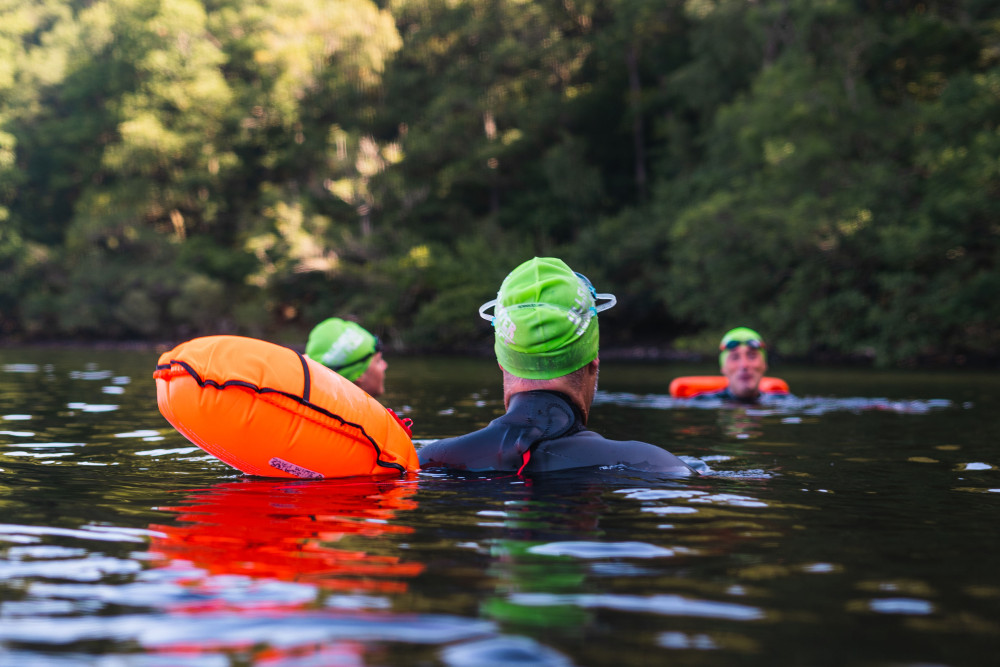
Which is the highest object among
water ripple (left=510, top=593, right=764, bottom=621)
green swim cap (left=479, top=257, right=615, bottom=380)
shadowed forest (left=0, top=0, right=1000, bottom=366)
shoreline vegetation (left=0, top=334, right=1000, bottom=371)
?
shadowed forest (left=0, top=0, right=1000, bottom=366)

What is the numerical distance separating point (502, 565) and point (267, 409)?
6.40ft

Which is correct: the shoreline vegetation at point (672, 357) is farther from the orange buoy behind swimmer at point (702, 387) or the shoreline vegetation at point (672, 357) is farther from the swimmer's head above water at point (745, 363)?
the swimmer's head above water at point (745, 363)

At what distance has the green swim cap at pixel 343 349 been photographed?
7.81 meters

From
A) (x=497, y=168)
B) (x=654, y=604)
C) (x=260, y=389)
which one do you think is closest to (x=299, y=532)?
(x=260, y=389)

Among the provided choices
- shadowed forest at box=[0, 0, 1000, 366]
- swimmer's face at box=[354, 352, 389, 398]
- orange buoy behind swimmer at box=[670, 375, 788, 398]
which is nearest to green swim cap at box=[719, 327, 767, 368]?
orange buoy behind swimmer at box=[670, 375, 788, 398]

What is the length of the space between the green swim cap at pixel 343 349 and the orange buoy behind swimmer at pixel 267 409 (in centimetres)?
249

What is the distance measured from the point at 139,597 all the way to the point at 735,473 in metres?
3.95

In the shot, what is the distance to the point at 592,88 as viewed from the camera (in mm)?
43500

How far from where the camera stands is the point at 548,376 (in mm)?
4902

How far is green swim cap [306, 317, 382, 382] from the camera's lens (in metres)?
7.81

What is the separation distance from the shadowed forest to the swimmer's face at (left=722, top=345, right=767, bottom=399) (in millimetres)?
15562

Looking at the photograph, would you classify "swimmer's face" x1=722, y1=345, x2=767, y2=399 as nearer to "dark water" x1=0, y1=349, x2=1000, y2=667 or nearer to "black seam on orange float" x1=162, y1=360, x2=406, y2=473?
"dark water" x1=0, y1=349, x2=1000, y2=667

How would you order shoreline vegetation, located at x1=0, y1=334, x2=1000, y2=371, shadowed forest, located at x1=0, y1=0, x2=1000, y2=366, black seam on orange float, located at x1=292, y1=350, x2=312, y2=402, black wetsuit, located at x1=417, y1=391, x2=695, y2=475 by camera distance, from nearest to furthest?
black wetsuit, located at x1=417, y1=391, x2=695, y2=475
black seam on orange float, located at x1=292, y1=350, x2=312, y2=402
shoreline vegetation, located at x1=0, y1=334, x2=1000, y2=371
shadowed forest, located at x1=0, y1=0, x2=1000, y2=366

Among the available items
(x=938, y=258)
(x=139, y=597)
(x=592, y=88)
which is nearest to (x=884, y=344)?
(x=938, y=258)
